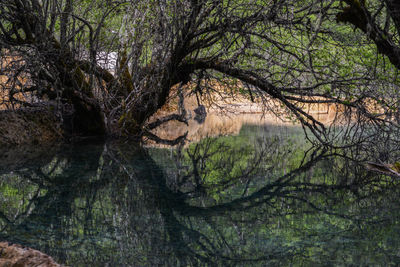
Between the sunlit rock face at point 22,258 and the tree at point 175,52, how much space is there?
643cm

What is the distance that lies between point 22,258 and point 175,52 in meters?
8.00

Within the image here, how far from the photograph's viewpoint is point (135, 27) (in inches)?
437

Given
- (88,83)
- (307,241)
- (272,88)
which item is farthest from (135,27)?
(307,241)

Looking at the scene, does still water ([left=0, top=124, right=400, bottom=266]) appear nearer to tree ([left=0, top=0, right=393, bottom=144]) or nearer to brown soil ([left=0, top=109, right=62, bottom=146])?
brown soil ([left=0, top=109, right=62, bottom=146])

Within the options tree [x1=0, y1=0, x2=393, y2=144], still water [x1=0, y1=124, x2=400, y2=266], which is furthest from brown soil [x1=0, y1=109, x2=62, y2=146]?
still water [x1=0, y1=124, x2=400, y2=266]

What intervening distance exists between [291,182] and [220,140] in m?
6.76

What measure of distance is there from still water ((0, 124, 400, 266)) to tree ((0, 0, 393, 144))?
5.99ft

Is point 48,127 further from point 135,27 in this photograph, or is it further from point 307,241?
point 307,241

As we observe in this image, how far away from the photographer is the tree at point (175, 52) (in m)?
9.52

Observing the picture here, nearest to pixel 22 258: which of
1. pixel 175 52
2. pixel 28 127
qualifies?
pixel 175 52

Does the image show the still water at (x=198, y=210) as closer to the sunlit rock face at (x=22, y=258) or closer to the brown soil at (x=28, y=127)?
the sunlit rock face at (x=22, y=258)

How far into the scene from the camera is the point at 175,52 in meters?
10.6

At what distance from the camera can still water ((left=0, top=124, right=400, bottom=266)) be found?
3.98 m

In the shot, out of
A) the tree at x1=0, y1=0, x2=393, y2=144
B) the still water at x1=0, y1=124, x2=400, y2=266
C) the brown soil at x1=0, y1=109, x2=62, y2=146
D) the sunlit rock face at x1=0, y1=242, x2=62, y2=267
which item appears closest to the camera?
the sunlit rock face at x1=0, y1=242, x2=62, y2=267
